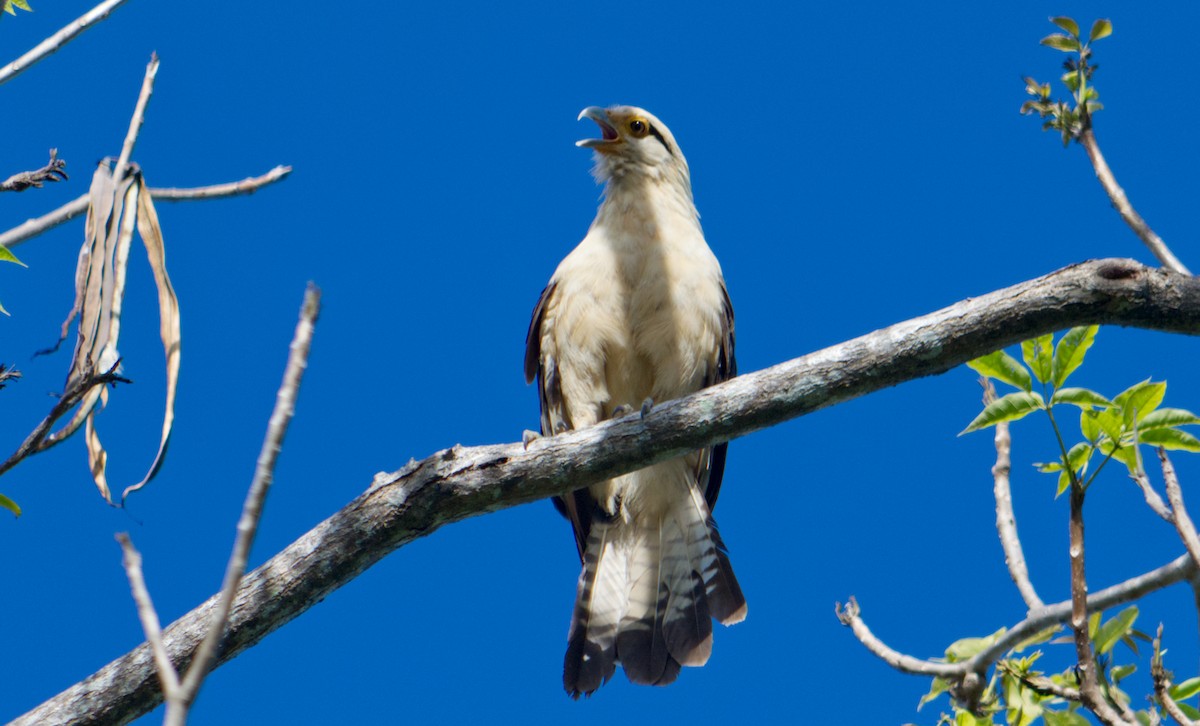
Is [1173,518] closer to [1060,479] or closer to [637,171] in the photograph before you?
[1060,479]

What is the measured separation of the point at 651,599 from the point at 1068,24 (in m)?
2.82

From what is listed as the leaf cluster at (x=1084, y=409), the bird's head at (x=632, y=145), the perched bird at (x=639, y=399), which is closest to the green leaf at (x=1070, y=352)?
the leaf cluster at (x=1084, y=409)

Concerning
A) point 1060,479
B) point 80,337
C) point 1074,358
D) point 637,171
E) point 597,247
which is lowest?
point 1060,479

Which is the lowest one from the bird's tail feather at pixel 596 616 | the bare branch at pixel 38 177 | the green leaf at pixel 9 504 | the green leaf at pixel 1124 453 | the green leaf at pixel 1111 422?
the green leaf at pixel 1124 453

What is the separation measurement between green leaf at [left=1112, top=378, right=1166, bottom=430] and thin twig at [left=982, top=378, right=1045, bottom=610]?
0.53 meters

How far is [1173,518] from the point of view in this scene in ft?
9.55

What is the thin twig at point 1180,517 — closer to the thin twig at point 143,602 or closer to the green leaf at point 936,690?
the green leaf at point 936,690

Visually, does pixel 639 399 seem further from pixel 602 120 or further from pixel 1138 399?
pixel 1138 399

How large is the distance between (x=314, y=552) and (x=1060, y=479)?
201cm

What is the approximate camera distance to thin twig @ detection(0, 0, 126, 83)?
278 centimetres

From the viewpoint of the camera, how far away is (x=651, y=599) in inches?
202

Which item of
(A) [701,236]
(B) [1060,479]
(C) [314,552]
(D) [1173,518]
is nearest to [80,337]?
(C) [314,552]

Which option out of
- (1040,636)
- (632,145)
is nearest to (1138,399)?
(1040,636)

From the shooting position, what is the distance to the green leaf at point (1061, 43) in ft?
13.1
